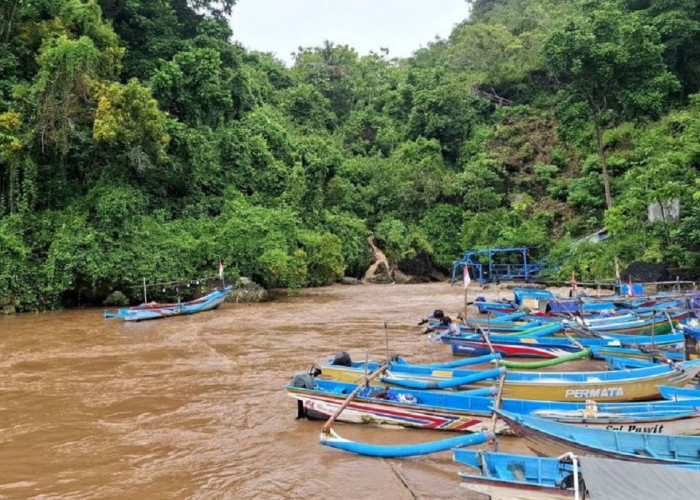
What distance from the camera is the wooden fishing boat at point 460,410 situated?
20.5ft

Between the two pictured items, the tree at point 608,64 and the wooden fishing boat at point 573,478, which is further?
the tree at point 608,64

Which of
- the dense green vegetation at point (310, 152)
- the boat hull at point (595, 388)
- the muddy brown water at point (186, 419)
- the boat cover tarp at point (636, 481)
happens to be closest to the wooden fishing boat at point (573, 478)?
the boat cover tarp at point (636, 481)

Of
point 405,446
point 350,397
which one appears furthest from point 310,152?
point 405,446

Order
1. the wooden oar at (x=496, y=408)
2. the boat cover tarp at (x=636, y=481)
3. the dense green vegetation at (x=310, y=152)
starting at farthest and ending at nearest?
the dense green vegetation at (x=310, y=152) → the wooden oar at (x=496, y=408) → the boat cover tarp at (x=636, y=481)

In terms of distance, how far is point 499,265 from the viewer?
3578cm

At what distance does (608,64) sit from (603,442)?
31382mm

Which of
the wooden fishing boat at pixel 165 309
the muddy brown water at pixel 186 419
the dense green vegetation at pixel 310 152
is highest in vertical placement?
the dense green vegetation at pixel 310 152

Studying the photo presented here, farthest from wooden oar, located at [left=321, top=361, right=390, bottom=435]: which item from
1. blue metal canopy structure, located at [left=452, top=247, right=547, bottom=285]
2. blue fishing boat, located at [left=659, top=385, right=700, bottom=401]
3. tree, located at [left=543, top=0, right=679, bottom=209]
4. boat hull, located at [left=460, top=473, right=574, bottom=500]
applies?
tree, located at [left=543, top=0, right=679, bottom=209]

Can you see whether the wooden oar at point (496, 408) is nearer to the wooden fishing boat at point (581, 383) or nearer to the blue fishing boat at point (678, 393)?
the wooden fishing boat at point (581, 383)

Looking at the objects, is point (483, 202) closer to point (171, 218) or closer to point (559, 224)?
point (559, 224)

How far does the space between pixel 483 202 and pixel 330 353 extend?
28.1 metres

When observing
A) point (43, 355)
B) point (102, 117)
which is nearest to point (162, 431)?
point (43, 355)

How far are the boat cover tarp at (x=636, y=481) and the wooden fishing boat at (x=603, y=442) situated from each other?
1.87ft

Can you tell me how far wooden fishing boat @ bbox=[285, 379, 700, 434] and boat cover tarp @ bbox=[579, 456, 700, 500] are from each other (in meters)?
2.07
